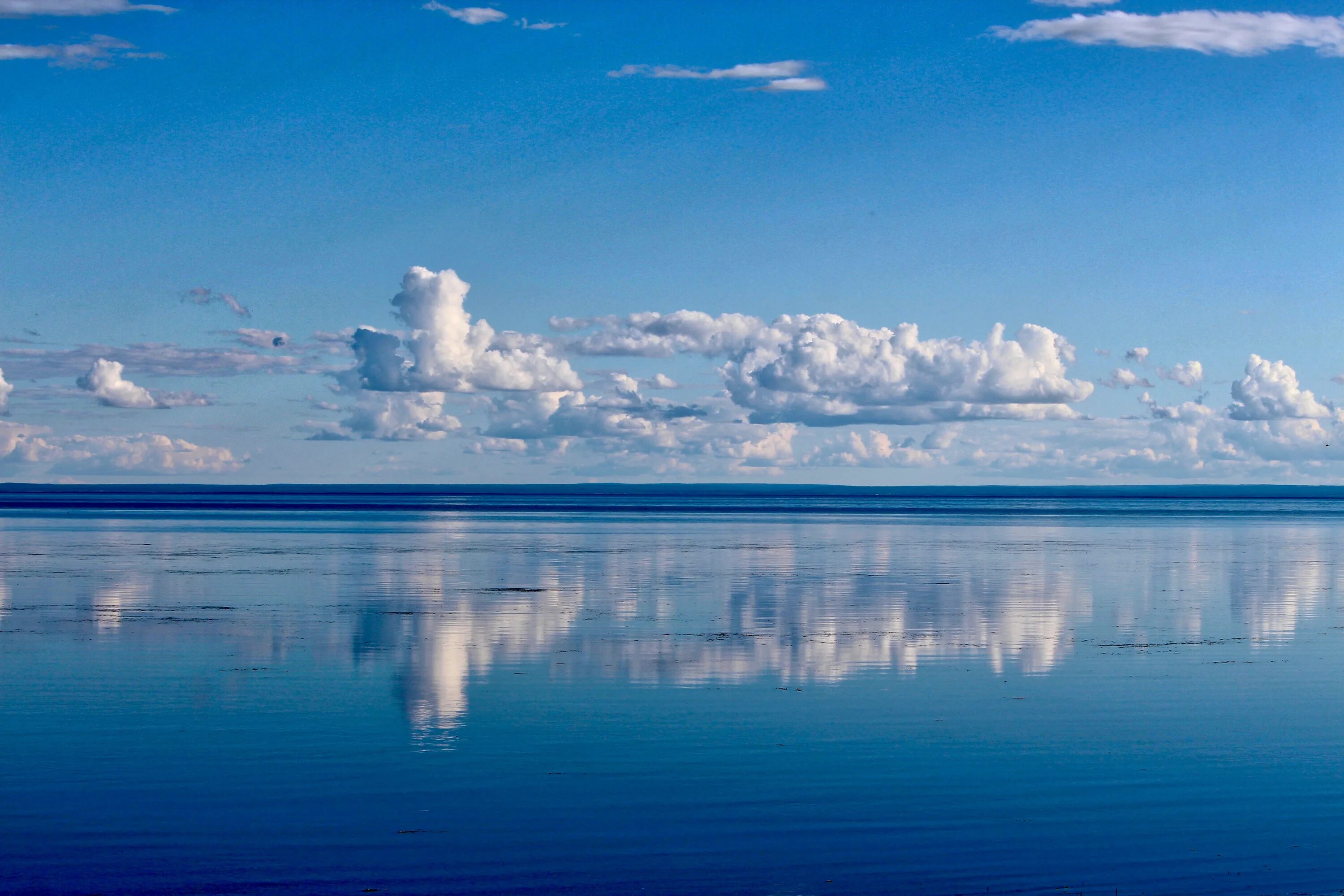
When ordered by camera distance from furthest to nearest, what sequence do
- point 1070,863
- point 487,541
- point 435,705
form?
1. point 487,541
2. point 435,705
3. point 1070,863

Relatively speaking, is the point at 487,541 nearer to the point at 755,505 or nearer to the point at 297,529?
the point at 297,529

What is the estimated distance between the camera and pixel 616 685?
19.4 meters

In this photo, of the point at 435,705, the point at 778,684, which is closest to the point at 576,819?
the point at 435,705

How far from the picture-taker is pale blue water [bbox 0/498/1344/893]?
11047mm

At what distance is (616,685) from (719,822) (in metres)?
7.26

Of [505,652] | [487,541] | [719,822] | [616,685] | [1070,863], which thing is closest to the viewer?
[1070,863]

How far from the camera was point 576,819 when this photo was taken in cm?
1233

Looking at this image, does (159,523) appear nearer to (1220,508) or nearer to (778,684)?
(778,684)

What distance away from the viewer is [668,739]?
15.8 meters

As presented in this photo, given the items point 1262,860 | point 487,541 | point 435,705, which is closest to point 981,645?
point 435,705

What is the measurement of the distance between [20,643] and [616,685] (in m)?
11.2

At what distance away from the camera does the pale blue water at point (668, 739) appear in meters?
11.0

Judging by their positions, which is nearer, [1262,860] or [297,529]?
[1262,860]

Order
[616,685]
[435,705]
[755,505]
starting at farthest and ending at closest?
1. [755,505]
2. [616,685]
3. [435,705]
